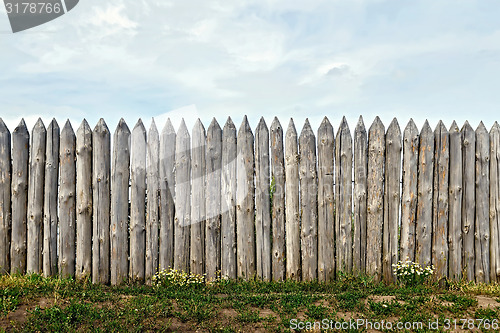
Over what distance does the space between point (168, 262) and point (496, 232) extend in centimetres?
619

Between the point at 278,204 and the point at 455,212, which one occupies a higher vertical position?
the point at 278,204

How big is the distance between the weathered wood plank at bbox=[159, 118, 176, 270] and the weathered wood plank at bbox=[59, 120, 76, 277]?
5.34 feet

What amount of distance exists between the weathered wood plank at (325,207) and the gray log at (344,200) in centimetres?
11

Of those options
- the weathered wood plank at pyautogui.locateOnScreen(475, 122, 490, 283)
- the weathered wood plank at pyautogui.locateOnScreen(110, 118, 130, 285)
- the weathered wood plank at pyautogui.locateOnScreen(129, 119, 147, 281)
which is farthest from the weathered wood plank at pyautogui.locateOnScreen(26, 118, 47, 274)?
the weathered wood plank at pyautogui.locateOnScreen(475, 122, 490, 283)

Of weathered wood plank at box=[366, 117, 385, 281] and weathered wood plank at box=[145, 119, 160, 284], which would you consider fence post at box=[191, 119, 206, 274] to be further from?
weathered wood plank at box=[366, 117, 385, 281]

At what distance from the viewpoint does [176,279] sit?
313 inches

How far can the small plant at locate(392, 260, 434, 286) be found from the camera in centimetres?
822

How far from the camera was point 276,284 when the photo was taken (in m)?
7.86

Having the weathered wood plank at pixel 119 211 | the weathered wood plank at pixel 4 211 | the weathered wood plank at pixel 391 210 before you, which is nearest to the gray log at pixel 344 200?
the weathered wood plank at pixel 391 210

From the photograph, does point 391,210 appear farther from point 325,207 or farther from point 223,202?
point 223,202

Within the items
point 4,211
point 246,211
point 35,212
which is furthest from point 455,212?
point 4,211

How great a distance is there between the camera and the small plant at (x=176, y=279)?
789 centimetres

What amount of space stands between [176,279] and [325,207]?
2886 mm

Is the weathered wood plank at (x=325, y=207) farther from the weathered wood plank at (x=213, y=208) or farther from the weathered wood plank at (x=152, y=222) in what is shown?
the weathered wood plank at (x=152, y=222)
